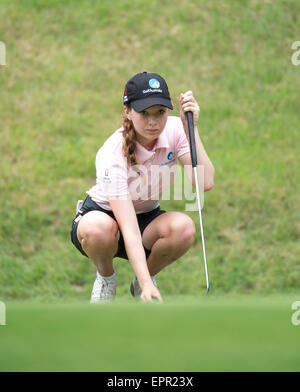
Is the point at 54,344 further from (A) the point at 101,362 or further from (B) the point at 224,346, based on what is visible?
(B) the point at 224,346

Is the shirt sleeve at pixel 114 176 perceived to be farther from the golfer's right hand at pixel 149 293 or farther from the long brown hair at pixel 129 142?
the golfer's right hand at pixel 149 293

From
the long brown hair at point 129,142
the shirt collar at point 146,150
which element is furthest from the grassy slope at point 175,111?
the long brown hair at point 129,142

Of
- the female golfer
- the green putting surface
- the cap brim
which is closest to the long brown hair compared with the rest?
the female golfer

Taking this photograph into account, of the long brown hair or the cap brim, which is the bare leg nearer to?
the long brown hair

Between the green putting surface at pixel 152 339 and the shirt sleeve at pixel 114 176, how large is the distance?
143 cm

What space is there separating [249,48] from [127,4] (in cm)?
183

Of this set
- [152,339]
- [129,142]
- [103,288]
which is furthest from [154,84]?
Answer: [152,339]

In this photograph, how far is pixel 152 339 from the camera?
2.34 m

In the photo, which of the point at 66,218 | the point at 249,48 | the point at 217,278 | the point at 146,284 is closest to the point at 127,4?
the point at 249,48

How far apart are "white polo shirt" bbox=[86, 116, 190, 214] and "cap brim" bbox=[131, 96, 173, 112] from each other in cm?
27

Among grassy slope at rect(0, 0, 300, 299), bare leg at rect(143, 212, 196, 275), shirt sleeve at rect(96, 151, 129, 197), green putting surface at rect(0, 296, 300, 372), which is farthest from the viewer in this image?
grassy slope at rect(0, 0, 300, 299)


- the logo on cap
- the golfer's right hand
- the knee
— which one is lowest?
the golfer's right hand

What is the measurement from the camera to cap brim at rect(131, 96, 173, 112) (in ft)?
13.1

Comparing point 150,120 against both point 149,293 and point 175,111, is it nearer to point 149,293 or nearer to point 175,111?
point 149,293
